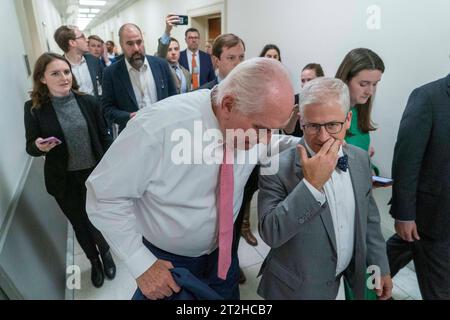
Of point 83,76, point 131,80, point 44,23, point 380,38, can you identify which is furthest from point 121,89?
point 44,23

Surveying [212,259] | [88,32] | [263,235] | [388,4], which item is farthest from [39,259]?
[88,32]

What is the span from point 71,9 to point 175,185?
60.9ft

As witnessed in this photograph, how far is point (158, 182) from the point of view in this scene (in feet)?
3.42

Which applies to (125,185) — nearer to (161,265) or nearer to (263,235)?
(161,265)

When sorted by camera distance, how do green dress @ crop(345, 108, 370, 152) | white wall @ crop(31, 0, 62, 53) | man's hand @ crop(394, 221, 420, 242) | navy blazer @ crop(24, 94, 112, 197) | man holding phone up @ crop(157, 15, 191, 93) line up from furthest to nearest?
white wall @ crop(31, 0, 62, 53) → man holding phone up @ crop(157, 15, 191, 93) → navy blazer @ crop(24, 94, 112, 197) → green dress @ crop(345, 108, 370, 152) → man's hand @ crop(394, 221, 420, 242)

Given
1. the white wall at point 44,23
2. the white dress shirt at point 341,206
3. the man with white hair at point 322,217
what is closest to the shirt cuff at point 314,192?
the man with white hair at point 322,217

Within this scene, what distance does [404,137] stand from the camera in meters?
1.38

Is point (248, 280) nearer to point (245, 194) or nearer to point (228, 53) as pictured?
point (245, 194)

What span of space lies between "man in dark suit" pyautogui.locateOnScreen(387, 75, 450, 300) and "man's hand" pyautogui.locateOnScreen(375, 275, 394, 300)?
1.37 feet

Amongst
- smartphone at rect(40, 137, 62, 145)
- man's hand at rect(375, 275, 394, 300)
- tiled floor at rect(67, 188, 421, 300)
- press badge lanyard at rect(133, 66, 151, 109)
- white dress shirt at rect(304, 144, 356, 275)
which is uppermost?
press badge lanyard at rect(133, 66, 151, 109)

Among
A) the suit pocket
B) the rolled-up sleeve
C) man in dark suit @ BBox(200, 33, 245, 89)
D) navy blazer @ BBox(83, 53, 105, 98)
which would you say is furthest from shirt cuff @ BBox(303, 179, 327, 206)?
navy blazer @ BBox(83, 53, 105, 98)

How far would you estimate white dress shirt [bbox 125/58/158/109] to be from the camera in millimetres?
2465

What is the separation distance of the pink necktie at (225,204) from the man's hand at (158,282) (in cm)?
23

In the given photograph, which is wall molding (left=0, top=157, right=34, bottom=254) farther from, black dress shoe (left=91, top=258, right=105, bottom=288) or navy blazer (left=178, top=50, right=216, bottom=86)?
navy blazer (left=178, top=50, right=216, bottom=86)
